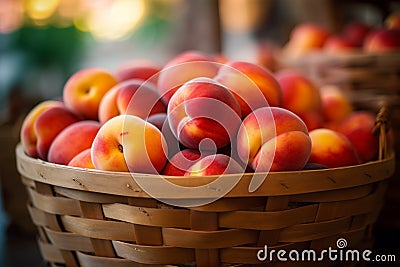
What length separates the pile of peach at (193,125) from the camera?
0.55m

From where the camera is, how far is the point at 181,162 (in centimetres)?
56

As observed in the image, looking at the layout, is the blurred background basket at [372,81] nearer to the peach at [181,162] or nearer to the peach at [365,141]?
the peach at [365,141]

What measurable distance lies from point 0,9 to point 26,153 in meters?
A: 1.67

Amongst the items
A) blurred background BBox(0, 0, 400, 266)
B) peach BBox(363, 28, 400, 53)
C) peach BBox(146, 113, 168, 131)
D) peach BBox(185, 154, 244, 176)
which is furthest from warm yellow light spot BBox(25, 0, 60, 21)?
peach BBox(185, 154, 244, 176)

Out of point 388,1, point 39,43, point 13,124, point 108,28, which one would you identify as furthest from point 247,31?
point 13,124

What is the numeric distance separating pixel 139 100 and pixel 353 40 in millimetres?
655

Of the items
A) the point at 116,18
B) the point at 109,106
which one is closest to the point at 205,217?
the point at 109,106

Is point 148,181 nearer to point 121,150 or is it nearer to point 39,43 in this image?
point 121,150

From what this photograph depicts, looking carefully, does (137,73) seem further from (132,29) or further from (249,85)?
(132,29)

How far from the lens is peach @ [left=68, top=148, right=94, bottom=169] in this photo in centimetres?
59

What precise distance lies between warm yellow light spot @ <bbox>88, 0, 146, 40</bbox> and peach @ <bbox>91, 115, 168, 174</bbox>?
195 centimetres

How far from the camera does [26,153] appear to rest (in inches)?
27.2

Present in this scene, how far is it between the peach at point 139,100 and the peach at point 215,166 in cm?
12

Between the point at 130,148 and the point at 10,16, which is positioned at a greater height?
the point at 10,16
